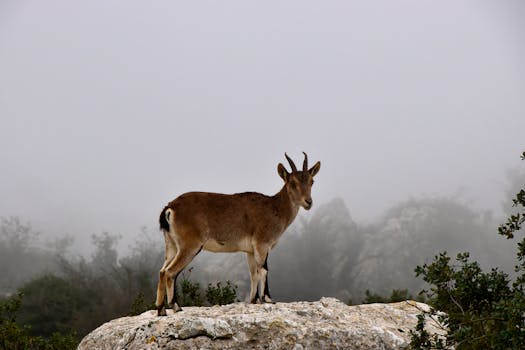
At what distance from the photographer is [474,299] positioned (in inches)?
343

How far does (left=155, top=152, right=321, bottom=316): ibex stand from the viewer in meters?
10.7

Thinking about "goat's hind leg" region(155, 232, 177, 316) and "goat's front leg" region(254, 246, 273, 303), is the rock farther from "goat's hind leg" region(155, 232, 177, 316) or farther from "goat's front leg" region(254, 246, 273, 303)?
"goat's front leg" region(254, 246, 273, 303)

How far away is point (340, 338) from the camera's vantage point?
9.78 meters

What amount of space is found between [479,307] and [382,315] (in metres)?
3.08

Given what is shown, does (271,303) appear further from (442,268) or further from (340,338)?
(442,268)

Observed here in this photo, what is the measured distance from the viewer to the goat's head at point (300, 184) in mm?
12430

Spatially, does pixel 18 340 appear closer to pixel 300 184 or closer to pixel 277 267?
pixel 300 184

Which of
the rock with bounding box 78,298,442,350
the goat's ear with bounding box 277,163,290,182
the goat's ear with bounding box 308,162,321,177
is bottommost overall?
the rock with bounding box 78,298,442,350

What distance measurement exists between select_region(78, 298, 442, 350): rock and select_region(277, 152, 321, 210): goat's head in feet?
8.28

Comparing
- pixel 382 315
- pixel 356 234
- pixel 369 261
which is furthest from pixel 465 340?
pixel 356 234

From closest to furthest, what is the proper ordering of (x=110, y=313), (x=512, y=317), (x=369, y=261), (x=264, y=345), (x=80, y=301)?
(x=512, y=317)
(x=264, y=345)
(x=110, y=313)
(x=80, y=301)
(x=369, y=261)

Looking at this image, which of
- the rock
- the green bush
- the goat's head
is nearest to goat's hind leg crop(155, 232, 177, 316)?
the rock

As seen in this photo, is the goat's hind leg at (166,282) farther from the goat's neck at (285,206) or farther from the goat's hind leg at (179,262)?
the goat's neck at (285,206)

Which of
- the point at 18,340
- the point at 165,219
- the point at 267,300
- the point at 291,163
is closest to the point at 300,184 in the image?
the point at 291,163
